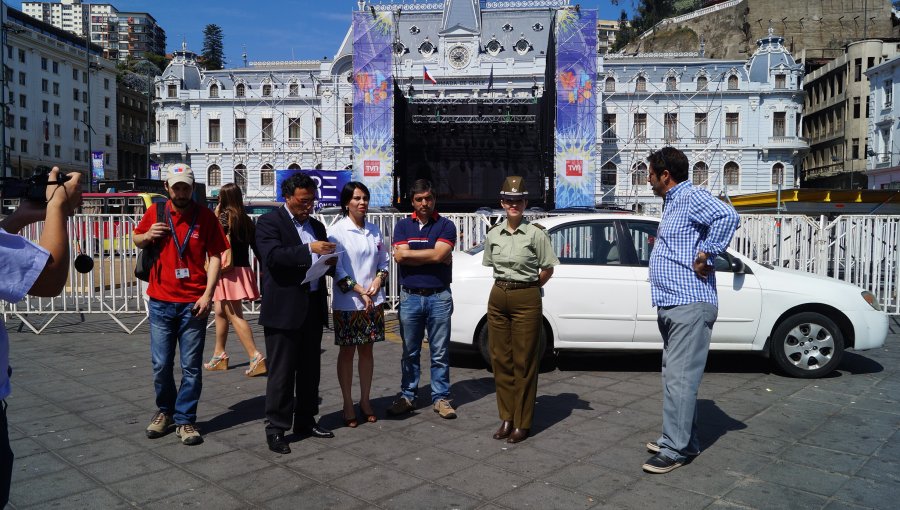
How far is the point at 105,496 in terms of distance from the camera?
12.7 feet

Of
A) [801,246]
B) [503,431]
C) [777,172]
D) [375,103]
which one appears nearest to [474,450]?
[503,431]

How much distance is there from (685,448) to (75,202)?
3614 mm

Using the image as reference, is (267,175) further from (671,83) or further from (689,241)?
(689,241)

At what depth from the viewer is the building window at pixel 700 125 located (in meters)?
50.8

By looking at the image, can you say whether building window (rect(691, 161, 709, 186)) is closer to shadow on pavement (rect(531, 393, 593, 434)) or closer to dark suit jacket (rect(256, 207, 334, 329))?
shadow on pavement (rect(531, 393, 593, 434))

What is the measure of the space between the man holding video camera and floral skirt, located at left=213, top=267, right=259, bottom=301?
469 cm

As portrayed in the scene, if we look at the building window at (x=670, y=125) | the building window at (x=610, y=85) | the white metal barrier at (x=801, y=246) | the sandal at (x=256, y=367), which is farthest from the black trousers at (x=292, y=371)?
the building window at (x=610, y=85)

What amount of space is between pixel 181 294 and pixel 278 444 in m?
1.21

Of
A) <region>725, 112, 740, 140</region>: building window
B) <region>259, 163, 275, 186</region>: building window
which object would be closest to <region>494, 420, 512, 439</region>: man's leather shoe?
<region>259, 163, 275, 186</region>: building window

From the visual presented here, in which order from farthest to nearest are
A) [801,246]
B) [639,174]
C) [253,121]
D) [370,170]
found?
[253,121], [639,174], [370,170], [801,246]

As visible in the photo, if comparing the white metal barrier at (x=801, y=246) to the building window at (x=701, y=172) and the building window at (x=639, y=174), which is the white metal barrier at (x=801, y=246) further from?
the building window at (x=701, y=172)

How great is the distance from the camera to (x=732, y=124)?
51.5 meters

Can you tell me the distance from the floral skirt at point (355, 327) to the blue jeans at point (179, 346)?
0.94 m

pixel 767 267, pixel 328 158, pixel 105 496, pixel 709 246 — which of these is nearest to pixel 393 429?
pixel 105 496
